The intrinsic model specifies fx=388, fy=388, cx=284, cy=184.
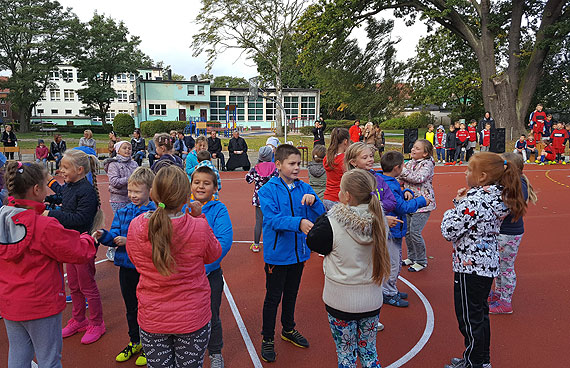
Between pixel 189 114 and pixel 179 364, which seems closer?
pixel 179 364

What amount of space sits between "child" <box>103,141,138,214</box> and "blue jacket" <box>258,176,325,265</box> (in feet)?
9.97

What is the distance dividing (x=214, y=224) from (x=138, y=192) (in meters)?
0.90

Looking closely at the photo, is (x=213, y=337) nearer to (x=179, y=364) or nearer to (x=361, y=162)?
(x=179, y=364)

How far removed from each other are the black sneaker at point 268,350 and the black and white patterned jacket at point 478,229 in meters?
1.88

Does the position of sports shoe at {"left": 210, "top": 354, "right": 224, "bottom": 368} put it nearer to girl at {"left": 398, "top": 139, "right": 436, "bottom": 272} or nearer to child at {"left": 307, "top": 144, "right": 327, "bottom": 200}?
girl at {"left": 398, "top": 139, "right": 436, "bottom": 272}

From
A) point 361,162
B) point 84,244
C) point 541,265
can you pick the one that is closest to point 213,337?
point 84,244

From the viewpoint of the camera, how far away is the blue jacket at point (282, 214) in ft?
11.6

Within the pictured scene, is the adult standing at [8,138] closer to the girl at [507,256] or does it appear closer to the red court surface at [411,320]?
the red court surface at [411,320]

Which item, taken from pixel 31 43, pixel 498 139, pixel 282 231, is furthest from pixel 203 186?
pixel 31 43

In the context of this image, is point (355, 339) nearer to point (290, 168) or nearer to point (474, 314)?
point (474, 314)

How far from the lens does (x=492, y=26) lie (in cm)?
2517

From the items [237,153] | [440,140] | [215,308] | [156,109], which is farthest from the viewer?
[156,109]

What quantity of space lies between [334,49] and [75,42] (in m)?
33.0

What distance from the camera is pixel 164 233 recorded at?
2.34 meters
